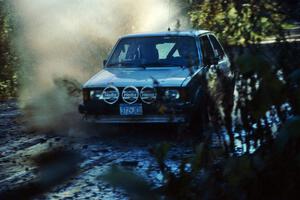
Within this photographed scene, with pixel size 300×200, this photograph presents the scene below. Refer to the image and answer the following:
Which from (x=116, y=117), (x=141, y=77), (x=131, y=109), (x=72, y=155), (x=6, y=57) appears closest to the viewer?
(x=72, y=155)

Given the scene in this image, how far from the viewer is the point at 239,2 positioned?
3.73 meters

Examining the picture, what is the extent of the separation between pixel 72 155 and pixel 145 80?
6.79 metres

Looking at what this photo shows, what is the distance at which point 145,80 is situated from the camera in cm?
805

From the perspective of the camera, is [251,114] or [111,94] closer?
[251,114]

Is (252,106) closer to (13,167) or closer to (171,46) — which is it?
(13,167)

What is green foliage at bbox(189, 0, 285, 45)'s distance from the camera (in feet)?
12.0

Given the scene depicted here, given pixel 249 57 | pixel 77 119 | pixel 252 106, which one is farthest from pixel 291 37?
pixel 77 119

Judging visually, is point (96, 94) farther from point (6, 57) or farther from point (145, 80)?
point (6, 57)

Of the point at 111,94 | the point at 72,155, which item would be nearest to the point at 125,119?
the point at 111,94

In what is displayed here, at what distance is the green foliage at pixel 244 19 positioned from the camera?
366 centimetres

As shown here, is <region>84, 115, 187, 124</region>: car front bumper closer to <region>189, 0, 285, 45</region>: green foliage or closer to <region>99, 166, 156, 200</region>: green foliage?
<region>189, 0, 285, 45</region>: green foliage

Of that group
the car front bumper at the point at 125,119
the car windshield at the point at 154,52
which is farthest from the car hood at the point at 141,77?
the car front bumper at the point at 125,119

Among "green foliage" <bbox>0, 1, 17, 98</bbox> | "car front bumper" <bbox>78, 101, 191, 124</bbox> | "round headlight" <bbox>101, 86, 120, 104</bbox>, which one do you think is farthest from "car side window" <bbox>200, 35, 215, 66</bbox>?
"green foliage" <bbox>0, 1, 17, 98</bbox>

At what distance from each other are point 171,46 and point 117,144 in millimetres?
2073
